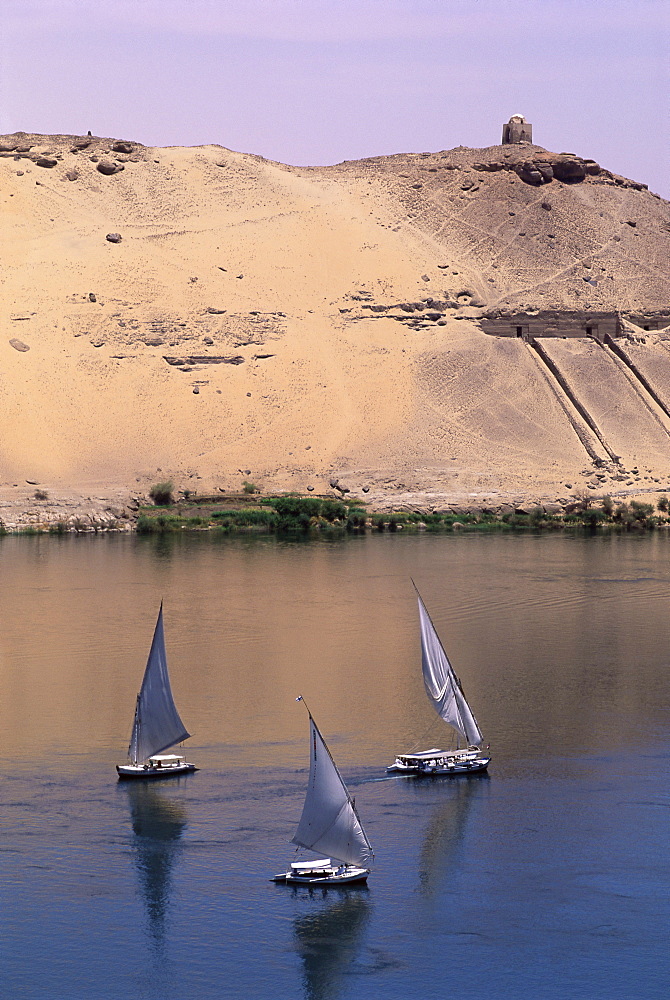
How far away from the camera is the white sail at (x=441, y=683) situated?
871 inches

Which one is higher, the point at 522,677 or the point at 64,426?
the point at 64,426

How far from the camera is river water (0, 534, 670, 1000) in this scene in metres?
16.2

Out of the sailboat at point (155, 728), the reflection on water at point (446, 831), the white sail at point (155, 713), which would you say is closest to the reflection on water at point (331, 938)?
the reflection on water at point (446, 831)

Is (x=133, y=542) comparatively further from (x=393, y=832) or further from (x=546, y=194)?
(x=546, y=194)

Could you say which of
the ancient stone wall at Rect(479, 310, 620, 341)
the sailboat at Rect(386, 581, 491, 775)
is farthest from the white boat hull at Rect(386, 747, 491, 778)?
the ancient stone wall at Rect(479, 310, 620, 341)

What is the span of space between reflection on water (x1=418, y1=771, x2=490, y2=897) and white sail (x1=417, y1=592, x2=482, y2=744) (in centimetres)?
95

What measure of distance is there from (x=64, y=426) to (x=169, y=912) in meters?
46.0

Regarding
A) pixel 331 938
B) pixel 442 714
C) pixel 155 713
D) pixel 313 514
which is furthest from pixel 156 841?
pixel 313 514

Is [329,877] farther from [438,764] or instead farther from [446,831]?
[438,764]

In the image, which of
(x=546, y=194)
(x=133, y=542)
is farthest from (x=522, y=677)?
(x=546, y=194)

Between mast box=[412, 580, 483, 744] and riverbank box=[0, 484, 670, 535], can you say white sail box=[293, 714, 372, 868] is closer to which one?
mast box=[412, 580, 483, 744]

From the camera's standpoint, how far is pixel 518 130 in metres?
83.0

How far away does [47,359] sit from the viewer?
214ft

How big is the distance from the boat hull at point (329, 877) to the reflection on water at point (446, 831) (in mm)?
793
